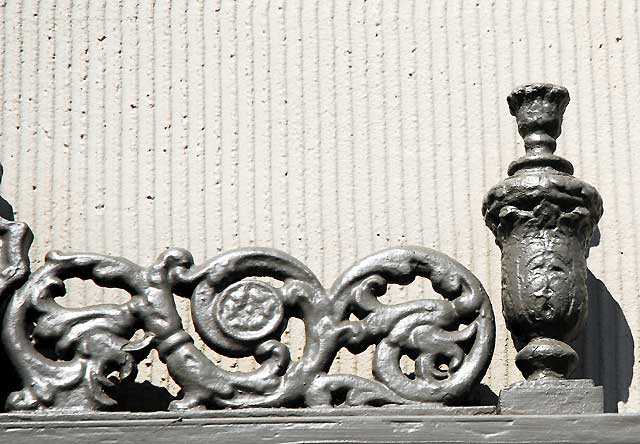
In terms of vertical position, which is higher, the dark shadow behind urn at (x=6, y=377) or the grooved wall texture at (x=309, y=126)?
the grooved wall texture at (x=309, y=126)

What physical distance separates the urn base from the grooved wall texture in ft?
1.29

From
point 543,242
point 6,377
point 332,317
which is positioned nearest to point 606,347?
point 543,242

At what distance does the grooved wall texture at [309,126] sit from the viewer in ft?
11.7

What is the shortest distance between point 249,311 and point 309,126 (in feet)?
1.96

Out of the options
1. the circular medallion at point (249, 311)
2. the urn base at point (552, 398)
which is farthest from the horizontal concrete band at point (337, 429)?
the circular medallion at point (249, 311)

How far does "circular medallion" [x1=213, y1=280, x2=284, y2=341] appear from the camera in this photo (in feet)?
10.4

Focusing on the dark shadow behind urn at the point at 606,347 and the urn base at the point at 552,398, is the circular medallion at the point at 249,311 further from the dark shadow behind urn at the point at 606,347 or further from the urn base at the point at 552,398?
the dark shadow behind urn at the point at 606,347

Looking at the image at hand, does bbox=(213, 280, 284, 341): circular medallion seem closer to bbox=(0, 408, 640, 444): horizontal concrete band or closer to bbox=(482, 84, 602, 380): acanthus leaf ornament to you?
bbox=(0, 408, 640, 444): horizontal concrete band

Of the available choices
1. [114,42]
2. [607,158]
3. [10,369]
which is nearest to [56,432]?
[10,369]

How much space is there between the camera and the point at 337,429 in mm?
3006

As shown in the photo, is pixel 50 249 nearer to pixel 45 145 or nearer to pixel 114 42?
pixel 45 145

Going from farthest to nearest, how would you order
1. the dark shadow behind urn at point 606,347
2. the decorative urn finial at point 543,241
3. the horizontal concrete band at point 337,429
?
the dark shadow behind urn at point 606,347 → the decorative urn finial at point 543,241 → the horizontal concrete band at point 337,429

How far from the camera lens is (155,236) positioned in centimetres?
357

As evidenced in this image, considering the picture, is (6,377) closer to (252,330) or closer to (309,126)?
(252,330)
